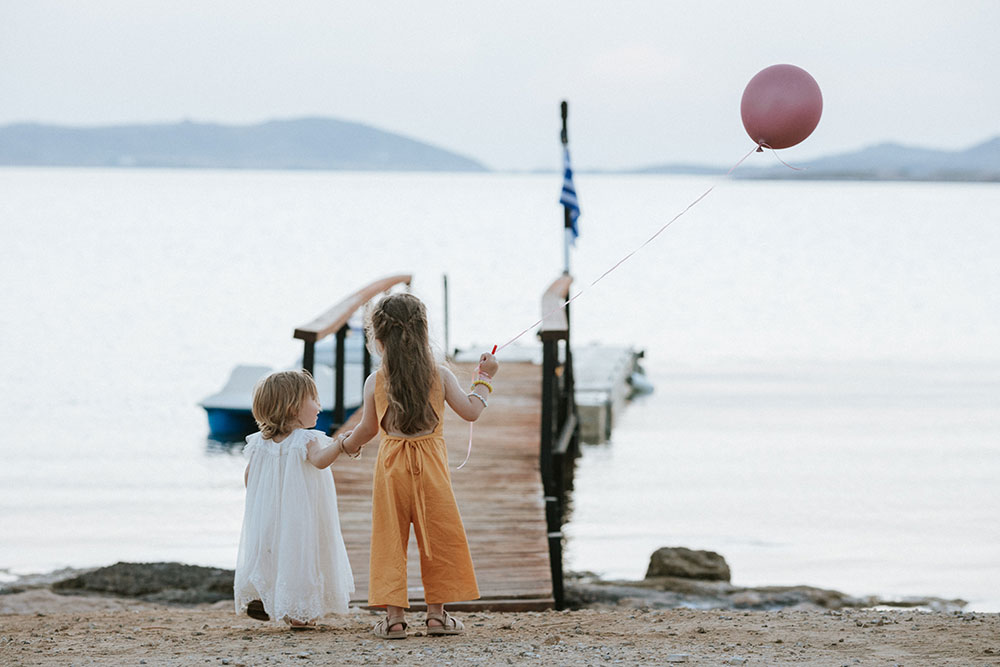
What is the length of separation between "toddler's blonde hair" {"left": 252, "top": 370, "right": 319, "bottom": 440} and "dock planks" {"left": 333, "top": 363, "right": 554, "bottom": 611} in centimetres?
90

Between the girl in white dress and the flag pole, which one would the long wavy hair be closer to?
the girl in white dress

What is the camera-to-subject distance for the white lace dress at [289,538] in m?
4.80

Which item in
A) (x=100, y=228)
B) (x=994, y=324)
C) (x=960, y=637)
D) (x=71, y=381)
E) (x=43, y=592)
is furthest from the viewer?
(x=100, y=228)

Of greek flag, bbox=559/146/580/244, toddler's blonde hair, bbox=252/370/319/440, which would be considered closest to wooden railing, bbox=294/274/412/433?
toddler's blonde hair, bbox=252/370/319/440

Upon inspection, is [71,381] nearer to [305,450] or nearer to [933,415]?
[933,415]

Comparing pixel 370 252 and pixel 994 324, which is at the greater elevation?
pixel 370 252

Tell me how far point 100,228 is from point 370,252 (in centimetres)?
2255

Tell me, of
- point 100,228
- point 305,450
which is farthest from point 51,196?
point 305,450

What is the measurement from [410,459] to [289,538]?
0.58 metres

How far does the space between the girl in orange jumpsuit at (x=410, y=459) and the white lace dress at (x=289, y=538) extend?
0.77 feet

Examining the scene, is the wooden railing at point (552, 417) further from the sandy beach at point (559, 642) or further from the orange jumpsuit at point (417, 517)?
the orange jumpsuit at point (417, 517)

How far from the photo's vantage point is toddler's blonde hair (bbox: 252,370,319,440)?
483cm

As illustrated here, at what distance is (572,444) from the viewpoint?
13.9 metres

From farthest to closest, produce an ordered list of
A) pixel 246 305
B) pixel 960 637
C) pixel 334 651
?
pixel 246 305 < pixel 960 637 < pixel 334 651
